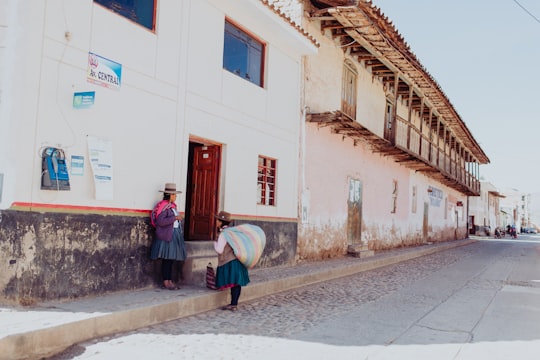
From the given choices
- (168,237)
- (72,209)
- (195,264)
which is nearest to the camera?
(72,209)

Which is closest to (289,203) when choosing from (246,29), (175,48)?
(246,29)

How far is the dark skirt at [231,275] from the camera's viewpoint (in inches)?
287

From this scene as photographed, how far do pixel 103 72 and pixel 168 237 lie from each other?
256cm

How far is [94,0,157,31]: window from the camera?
717 cm

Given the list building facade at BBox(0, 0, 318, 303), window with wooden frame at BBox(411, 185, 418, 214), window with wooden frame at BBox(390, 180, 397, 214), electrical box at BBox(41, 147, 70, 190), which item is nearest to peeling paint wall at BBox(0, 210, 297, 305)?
building facade at BBox(0, 0, 318, 303)

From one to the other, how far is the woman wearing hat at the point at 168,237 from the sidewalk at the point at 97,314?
0.38 metres

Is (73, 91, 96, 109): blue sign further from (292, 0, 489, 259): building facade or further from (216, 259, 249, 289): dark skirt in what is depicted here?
(292, 0, 489, 259): building facade

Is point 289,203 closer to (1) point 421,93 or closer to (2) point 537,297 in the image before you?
(2) point 537,297

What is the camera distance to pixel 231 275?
730 centimetres

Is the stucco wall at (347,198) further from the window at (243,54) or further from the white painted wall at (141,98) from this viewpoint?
the window at (243,54)

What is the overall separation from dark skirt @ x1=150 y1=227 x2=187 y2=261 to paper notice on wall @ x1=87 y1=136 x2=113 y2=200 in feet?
3.64

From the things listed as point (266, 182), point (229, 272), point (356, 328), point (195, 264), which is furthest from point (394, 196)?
point (356, 328)

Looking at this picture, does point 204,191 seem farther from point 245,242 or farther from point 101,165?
point 101,165

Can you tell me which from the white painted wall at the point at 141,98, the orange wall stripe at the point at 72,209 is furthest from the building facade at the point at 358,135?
the orange wall stripe at the point at 72,209
